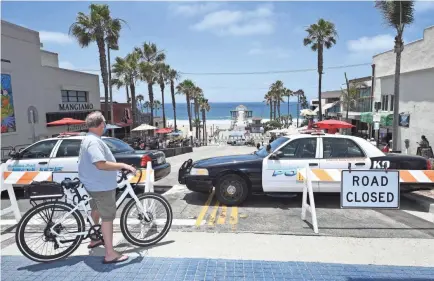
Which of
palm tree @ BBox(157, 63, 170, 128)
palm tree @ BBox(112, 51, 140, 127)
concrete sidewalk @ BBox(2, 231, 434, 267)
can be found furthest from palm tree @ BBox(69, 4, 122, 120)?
concrete sidewalk @ BBox(2, 231, 434, 267)

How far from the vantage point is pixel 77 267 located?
12.3ft

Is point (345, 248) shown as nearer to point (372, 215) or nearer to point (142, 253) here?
point (372, 215)

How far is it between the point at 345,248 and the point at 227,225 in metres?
1.87

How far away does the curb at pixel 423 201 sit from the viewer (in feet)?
20.5

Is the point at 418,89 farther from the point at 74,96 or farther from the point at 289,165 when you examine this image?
the point at 74,96

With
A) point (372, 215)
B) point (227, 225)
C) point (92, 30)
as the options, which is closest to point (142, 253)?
point (227, 225)

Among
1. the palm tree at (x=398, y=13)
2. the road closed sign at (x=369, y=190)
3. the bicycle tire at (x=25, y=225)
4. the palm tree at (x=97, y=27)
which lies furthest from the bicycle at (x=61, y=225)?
the palm tree at (x=97, y=27)

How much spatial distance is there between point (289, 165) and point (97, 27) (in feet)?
63.1

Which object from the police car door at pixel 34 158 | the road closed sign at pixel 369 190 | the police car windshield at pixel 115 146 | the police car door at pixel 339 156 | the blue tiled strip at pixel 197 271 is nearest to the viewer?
the blue tiled strip at pixel 197 271

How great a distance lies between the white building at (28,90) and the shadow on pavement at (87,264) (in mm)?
10532

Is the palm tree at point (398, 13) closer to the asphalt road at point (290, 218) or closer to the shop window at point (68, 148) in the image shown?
the asphalt road at point (290, 218)

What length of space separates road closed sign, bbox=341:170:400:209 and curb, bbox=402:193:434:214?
5.42ft

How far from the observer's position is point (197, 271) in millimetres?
3625

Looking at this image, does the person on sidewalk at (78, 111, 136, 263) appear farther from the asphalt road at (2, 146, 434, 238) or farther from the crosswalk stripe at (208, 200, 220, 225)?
the crosswalk stripe at (208, 200, 220, 225)
